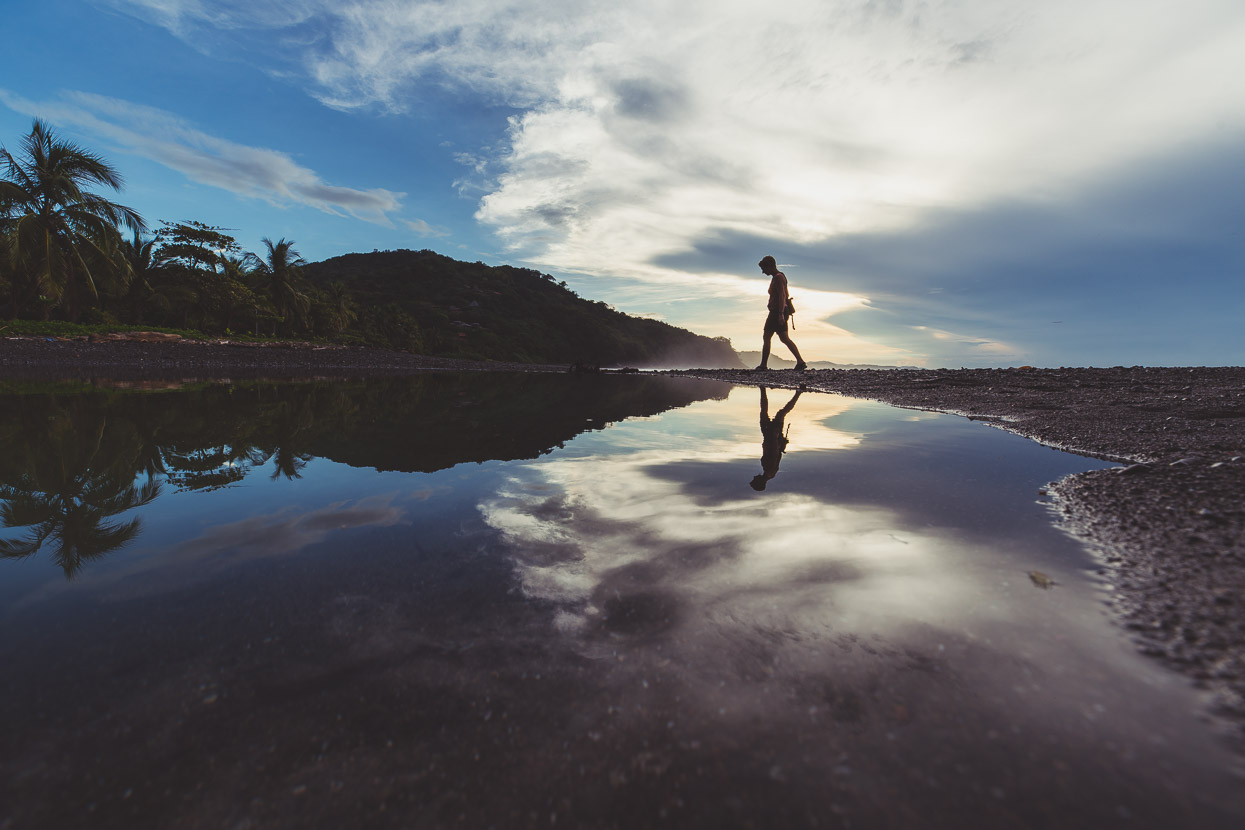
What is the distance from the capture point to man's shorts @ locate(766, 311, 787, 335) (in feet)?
66.3

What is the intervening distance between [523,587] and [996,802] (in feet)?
6.85

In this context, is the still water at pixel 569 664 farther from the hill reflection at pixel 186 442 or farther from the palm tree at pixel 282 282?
the palm tree at pixel 282 282

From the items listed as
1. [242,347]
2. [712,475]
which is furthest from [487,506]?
[242,347]

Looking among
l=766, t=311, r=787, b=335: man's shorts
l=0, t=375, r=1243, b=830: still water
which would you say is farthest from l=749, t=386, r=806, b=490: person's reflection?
l=766, t=311, r=787, b=335: man's shorts

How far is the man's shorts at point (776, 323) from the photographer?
2022cm

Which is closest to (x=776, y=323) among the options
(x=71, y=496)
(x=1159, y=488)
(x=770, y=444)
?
(x=770, y=444)

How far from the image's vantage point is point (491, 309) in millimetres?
108312

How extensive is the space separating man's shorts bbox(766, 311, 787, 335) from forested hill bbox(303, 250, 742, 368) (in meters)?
58.6

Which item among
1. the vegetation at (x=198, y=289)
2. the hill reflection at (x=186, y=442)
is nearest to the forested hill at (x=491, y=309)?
the vegetation at (x=198, y=289)

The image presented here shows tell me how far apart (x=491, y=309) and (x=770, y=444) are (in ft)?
353

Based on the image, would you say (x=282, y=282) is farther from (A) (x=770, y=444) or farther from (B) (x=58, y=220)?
(A) (x=770, y=444)

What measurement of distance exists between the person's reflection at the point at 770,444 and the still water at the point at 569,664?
1.71 ft

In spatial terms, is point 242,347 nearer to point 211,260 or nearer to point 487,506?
point 211,260

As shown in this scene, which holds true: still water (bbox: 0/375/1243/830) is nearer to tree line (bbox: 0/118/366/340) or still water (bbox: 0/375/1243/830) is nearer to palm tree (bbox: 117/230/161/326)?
tree line (bbox: 0/118/366/340)
